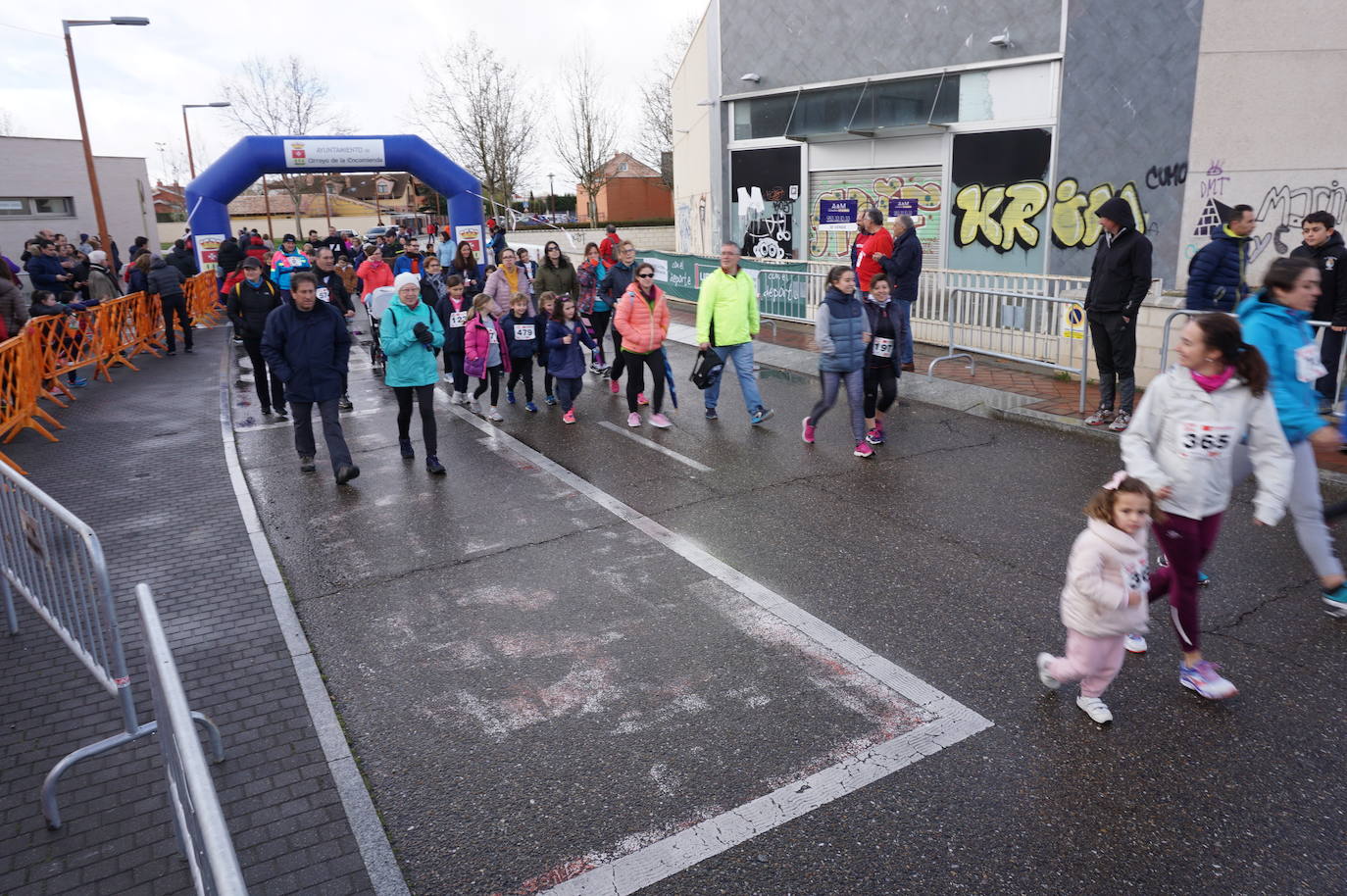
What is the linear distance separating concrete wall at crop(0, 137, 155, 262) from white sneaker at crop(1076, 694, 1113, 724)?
116 ft

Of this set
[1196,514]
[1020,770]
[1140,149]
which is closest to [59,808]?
[1020,770]

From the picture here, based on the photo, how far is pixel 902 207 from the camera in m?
19.5

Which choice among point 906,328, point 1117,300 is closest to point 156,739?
point 1117,300

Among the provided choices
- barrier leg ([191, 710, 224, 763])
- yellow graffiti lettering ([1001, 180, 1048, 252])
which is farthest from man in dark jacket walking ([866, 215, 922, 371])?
barrier leg ([191, 710, 224, 763])

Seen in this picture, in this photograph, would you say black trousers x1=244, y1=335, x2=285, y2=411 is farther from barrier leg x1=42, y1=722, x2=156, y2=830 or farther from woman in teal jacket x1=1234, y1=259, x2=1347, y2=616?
woman in teal jacket x1=1234, y1=259, x2=1347, y2=616

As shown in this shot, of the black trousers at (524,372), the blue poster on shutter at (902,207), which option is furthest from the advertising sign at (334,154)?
the black trousers at (524,372)

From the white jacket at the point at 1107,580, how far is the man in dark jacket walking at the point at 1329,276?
5.09 meters

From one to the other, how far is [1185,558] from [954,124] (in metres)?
16.1

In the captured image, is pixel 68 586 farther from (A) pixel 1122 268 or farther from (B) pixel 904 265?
(B) pixel 904 265

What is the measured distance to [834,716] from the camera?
4.09 m

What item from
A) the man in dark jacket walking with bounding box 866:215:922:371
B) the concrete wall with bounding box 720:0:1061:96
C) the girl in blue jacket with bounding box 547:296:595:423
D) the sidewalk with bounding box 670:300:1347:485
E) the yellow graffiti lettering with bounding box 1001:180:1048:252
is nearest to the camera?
the sidewalk with bounding box 670:300:1347:485

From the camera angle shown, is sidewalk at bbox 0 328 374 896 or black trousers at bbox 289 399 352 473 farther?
black trousers at bbox 289 399 352 473

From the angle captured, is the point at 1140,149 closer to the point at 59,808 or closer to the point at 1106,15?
the point at 1106,15

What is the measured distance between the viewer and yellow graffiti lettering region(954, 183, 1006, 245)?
17984 mm
